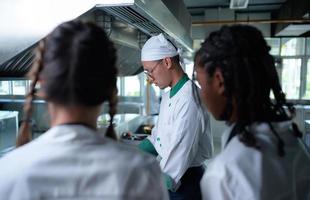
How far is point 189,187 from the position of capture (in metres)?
1.36

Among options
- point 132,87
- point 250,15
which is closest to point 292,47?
point 250,15

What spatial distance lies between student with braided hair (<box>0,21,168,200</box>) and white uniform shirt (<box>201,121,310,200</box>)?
18 cm

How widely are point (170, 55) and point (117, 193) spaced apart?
0.97 meters

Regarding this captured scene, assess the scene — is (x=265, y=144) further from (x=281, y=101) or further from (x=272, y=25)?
(x=272, y=25)

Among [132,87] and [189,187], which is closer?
[189,187]

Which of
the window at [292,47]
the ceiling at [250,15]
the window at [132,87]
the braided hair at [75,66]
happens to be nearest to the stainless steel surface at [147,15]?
the braided hair at [75,66]

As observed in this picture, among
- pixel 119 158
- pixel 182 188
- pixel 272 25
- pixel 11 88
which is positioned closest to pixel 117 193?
pixel 119 158

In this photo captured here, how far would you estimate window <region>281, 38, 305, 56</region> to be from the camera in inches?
235

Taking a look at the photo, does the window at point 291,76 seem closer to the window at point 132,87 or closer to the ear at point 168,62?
the window at point 132,87

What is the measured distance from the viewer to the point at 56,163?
0.55 metres

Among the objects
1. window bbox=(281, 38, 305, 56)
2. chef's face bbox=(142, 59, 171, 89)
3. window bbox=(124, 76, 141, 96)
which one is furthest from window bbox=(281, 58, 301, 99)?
chef's face bbox=(142, 59, 171, 89)

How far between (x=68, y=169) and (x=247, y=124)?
39 centimetres

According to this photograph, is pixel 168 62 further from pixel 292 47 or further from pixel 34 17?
pixel 292 47

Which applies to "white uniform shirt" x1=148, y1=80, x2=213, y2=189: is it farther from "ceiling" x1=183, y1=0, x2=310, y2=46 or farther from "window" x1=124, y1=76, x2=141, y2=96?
"window" x1=124, y1=76, x2=141, y2=96
